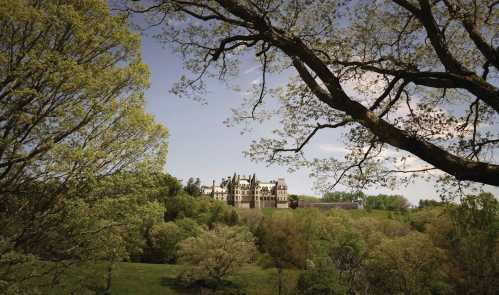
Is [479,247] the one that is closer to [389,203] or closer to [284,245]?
[284,245]

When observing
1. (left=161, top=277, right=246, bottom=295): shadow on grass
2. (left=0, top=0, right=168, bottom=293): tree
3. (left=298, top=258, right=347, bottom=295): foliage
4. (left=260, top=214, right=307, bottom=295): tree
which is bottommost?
(left=161, top=277, right=246, bottom=295): shadow on grass

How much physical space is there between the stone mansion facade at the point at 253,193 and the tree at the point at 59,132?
13359cm

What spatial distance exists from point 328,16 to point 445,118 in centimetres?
328

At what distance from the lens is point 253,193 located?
144750mm

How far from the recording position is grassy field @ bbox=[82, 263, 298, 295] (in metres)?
38.2

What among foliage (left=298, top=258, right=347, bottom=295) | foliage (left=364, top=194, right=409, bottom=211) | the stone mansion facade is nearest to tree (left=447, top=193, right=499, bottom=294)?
foliage (left=298, top=258, right=347, bottom=295)

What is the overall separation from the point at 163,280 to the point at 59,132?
37.5m

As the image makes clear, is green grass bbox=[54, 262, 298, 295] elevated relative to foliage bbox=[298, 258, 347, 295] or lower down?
lower down

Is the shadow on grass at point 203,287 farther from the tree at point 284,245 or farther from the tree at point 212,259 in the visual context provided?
the tree at point 284,245

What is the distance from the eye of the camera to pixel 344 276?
133 feet

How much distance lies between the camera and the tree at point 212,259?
3859cm

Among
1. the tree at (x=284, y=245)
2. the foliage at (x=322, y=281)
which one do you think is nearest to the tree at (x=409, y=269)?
the foliage at (x=322, y=281)

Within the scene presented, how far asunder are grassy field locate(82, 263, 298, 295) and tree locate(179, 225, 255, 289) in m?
1.72

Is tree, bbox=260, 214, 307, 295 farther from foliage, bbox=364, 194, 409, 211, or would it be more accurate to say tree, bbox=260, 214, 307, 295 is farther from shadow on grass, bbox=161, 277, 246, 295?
foliage, bbox=364, 194, 409, 211
